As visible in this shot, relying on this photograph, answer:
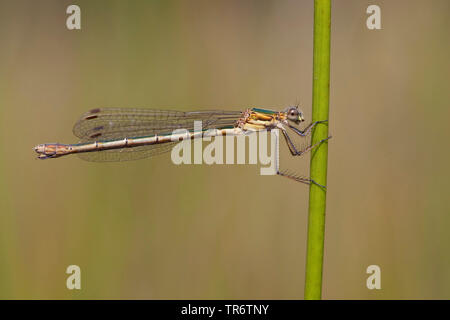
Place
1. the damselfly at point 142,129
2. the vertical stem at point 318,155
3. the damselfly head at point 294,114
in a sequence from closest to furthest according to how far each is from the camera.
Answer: the vertical stem at point 318,155
the damselfly head at point 294,114
the damselfly at point 142,129

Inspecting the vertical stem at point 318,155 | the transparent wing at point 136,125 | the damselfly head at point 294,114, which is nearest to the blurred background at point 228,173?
the transparent wing at point 136,125

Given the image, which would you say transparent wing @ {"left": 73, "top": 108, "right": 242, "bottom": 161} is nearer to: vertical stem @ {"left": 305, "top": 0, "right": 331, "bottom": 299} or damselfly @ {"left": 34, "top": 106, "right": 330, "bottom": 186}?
damselfly @ {"left": 34, "top": 106, "right": 330, "bottom": 186}

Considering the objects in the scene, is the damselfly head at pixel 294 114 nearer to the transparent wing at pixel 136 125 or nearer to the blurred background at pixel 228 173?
the transparent wing at pixel 136 125

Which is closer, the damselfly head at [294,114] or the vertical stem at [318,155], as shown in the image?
the vertical stem at [318,155]

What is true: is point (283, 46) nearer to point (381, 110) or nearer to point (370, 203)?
point (381, 110)

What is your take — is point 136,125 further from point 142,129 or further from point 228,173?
point 228,173

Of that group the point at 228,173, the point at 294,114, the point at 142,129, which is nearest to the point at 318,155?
the point at 294,114

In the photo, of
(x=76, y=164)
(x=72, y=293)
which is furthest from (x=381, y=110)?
(x=72, y=293)

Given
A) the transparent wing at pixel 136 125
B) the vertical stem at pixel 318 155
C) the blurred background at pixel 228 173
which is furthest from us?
the blurred background at pixel 228 173

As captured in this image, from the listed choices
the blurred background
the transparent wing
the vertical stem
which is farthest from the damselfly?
the vertical stem
